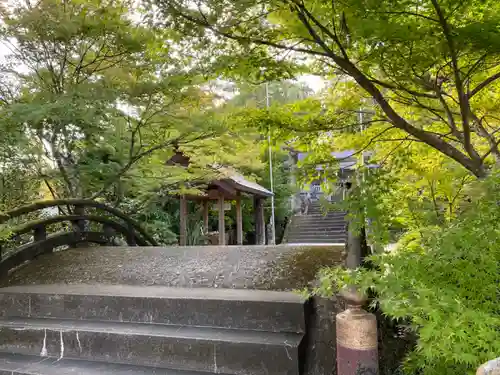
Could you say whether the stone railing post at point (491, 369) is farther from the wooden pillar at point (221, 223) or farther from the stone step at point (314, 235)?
the stone step at point (314, 235)

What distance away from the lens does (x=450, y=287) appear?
61.6 inches

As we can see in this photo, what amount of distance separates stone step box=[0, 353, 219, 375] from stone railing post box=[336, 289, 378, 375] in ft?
3.44

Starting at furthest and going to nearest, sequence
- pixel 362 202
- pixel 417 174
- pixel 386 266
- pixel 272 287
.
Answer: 1. pixel 417 174
2. pixel 272 287
3. pixel 362 202
4. pixel 386 266

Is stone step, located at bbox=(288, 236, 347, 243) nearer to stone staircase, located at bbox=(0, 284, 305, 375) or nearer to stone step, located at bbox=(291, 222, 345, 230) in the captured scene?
stone step, located at bbox=(291, 222, 345, 230)

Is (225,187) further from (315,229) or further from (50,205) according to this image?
(50,205)

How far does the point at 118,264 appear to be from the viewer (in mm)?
4051

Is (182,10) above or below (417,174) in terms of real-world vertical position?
above

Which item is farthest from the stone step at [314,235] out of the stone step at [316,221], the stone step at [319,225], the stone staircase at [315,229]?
the stone step at [316,221]

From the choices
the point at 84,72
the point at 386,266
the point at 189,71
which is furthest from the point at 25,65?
the point at 386,266

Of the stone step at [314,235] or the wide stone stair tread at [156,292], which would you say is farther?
the stone step at [314,235]

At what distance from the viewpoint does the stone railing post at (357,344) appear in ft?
5.84

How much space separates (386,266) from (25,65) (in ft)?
16.4

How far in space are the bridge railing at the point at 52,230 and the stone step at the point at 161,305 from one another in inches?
25.9

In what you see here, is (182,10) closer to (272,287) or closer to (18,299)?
(272,287)
